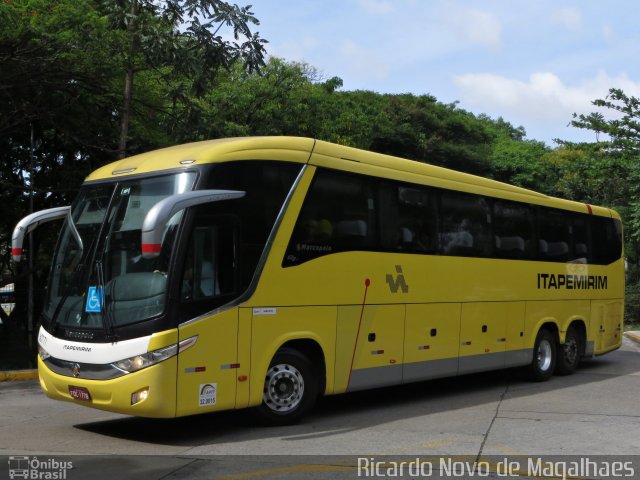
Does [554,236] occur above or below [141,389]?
above

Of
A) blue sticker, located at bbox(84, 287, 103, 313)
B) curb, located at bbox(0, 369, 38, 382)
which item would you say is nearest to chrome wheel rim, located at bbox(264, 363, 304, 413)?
blue sticker, located at bbox(84, 287, 103, 313)

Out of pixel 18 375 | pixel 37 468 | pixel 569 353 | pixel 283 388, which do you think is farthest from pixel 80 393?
pixel 569 353

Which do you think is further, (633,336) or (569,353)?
(633,336)

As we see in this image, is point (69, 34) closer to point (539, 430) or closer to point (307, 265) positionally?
point (307, 265)

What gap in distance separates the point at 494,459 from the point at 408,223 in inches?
163

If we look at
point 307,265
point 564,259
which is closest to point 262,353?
point 307,265

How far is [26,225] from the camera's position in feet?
27.7

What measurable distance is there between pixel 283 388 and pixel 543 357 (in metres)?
6.82

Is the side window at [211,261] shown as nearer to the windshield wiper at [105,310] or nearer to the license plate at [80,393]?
the windshield wiper at [105,310]

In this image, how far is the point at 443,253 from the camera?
10.8 metres

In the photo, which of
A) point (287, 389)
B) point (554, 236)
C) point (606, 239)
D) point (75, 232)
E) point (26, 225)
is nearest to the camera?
point (75, 232)

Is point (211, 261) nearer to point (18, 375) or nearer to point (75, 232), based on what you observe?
point (75, 232)

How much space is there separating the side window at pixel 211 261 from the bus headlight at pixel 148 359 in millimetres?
526

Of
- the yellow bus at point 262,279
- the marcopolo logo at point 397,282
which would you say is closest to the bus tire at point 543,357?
the yellow bus at point 262,279
